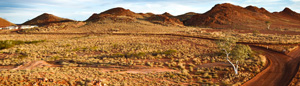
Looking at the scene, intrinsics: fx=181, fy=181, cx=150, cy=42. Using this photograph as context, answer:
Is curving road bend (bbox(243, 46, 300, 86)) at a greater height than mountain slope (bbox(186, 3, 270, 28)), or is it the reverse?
mountain slope (bbox(186, 3, 270, 28))

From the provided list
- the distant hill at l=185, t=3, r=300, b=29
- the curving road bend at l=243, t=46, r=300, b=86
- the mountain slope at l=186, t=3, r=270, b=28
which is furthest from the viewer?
the mountain slope at l=186, t=3, r=270, b=28

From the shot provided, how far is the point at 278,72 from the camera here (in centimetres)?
1961

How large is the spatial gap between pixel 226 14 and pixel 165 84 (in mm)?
100114

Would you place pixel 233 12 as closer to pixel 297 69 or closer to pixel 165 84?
pixel 297 69

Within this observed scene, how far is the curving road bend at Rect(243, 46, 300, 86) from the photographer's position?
17.0 metres

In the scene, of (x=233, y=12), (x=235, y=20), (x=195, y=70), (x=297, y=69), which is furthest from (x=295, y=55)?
(x=233, y=12)

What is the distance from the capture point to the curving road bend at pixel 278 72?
17.0 m

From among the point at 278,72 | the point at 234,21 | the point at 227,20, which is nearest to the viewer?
the point at 278,72

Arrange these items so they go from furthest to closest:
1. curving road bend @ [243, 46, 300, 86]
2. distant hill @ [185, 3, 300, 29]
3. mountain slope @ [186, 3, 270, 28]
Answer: mountain slope @ [186, 3, 270, 28], distant hill @ [185, 3, 300, 29], curving road bend @ [243, 46, 300, 86]

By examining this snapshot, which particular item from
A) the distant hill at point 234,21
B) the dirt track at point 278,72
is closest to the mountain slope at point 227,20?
the distant hill at point 234,21

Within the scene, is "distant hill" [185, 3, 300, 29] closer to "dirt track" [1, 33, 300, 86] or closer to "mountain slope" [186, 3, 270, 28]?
"mountain slope" [186, 3, 270, 28]

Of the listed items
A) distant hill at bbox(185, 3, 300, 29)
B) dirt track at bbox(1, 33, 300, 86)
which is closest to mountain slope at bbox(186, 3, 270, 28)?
distant hill at bbox(185, 3, 300, 29)

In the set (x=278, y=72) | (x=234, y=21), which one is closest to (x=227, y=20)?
(x=234, y=21)

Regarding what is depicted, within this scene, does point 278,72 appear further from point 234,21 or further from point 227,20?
point 227,20
